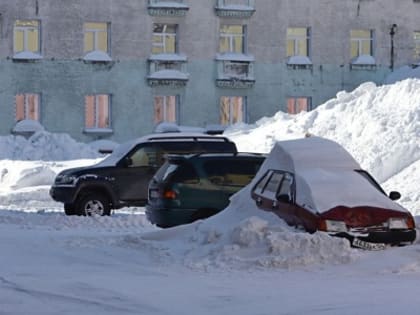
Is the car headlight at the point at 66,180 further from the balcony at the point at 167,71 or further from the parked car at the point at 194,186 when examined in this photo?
the balcony at the point at 167,71

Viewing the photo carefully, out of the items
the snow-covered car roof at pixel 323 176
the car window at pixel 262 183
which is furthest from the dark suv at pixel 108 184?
the car window at pixel 262 183

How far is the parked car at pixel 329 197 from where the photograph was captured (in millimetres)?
14680

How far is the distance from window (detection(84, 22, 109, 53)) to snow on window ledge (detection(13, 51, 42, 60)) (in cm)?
208

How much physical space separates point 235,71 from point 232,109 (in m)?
1.64

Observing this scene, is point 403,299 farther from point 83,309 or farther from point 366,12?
point 366,12

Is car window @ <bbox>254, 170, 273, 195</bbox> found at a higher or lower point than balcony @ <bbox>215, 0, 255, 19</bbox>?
lower

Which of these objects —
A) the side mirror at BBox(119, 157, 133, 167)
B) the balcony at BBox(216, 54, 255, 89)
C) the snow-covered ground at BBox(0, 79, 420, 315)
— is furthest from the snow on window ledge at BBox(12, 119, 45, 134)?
the snow-covered ground at BBox(0, 79, 420, 315)

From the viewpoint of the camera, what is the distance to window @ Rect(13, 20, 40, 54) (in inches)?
1666

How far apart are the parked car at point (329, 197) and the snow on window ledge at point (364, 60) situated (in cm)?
3007

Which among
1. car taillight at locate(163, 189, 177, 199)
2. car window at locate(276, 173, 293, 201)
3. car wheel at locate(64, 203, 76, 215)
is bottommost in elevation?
car wheel at locate(64, 203, 76, 215)

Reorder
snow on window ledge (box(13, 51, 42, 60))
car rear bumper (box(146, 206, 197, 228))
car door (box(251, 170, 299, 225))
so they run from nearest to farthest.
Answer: car door (box(251, 170, 299, 225)) < car rear bumper (box(146, 206, 197, 228)) < snow on window ledge (box(13, 51, 42, 60))

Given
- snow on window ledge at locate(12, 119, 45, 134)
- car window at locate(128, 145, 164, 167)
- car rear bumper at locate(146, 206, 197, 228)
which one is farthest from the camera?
snow on window ledge at locate(12, 119, 45, 134)

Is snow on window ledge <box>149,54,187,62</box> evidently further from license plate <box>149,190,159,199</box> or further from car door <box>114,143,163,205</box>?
license plate <box>149,190,159,199</box>

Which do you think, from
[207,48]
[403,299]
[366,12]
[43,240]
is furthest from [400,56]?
[403,299]
